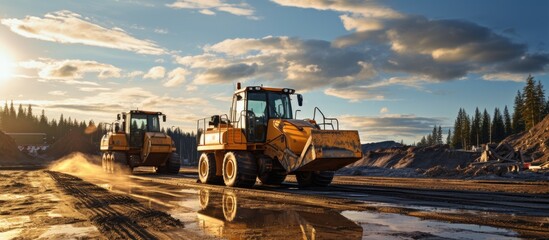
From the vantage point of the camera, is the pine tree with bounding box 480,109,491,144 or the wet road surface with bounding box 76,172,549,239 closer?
the wet road surface with bounding box 76,172,549,239

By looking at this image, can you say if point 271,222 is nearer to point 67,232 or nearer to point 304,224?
point 304,224

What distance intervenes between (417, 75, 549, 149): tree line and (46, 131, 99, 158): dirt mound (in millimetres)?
75371

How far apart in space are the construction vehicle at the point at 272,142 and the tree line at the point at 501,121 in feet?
255

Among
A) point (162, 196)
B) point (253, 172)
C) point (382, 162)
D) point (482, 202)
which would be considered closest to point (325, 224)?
point (482, 202)

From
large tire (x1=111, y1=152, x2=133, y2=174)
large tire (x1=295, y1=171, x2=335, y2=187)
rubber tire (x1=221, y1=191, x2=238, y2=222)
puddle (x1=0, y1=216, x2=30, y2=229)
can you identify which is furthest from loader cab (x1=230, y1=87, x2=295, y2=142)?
large tire (x1=111, y1=152, x2=133, y2=174)

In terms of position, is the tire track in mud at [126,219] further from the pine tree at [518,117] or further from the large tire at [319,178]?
the pine tree at [518,117]

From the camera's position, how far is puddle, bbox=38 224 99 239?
22.6 feet

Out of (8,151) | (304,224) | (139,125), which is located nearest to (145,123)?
(139,125)

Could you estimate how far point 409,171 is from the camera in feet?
102

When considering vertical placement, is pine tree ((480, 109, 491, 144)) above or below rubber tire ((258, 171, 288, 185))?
above

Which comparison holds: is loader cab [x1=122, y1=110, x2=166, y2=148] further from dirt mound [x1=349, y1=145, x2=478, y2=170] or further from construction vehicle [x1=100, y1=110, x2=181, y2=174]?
dirt mound [x1=349, y1=145, x2=478, y2=170]

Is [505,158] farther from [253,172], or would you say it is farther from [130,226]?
[130,226]

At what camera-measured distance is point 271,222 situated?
26.5 feet

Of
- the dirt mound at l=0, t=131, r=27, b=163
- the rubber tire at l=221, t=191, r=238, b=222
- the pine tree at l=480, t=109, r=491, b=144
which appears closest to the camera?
the rubber tire at l=221, t=191, r=238, b=222
